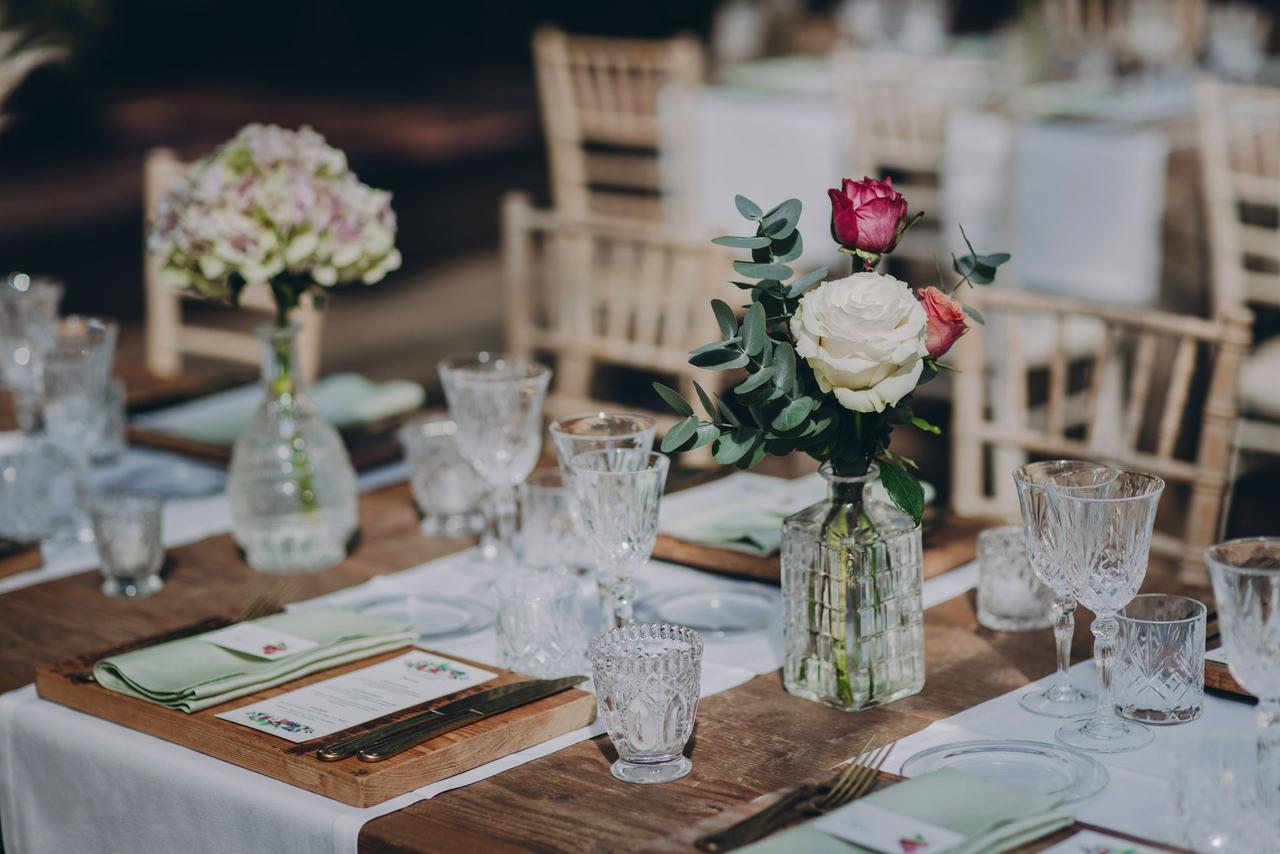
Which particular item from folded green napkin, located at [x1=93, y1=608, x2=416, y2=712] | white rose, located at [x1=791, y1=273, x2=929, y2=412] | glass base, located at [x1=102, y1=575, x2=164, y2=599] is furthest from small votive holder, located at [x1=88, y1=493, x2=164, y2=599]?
white rose, located at [x1=791, y1=273, x2=929, y2=412]

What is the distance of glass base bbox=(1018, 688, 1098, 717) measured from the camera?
4.45 feet

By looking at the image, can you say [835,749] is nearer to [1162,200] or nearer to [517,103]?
[1162,200]

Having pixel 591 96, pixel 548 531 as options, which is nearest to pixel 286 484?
pixel 548 531

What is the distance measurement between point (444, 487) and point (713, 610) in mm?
409

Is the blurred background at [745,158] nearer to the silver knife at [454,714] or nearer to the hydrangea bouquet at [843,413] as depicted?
the hydrangea bouquet at [843,413]

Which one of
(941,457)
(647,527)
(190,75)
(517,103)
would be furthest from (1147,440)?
(190,75)

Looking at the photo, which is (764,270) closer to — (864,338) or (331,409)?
(864,338)

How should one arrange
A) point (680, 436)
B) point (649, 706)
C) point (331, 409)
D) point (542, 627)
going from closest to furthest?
point (649, 706) < point (680, 436) < point (542, 627) < point (331, 409)

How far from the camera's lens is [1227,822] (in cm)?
107

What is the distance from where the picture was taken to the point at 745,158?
486 cm

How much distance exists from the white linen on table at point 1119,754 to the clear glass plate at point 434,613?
47 cm

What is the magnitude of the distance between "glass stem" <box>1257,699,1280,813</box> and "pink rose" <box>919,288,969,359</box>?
0.36m

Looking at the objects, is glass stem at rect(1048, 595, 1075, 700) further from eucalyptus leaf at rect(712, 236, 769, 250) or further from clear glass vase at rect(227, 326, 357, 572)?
clear glass vase at rect(227, 326, 357, 572)

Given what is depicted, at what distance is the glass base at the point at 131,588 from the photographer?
1737 mm
